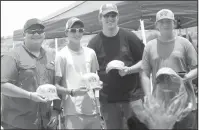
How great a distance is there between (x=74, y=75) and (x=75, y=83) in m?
0.07

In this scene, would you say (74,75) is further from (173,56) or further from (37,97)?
(173,56)

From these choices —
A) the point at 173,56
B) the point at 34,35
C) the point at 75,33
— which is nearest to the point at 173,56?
the point at 173,56

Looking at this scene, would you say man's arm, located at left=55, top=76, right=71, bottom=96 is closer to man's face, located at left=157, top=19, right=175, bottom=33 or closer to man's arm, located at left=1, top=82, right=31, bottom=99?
man's arm, located at left=1, top=82, right=31, bottom=99

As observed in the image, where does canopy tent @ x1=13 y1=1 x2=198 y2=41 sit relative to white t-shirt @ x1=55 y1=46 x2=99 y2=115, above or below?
above

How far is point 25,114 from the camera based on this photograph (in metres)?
2.24

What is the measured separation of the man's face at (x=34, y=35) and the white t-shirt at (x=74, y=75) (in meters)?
0.24

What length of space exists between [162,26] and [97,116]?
101 cm

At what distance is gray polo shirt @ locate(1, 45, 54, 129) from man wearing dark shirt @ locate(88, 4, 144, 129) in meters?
0.66

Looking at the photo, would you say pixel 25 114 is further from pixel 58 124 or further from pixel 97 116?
pixel 97 116

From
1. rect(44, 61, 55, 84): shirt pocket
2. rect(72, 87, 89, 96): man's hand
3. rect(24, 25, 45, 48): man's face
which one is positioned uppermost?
rect(24, 25, 45, 48): man's face

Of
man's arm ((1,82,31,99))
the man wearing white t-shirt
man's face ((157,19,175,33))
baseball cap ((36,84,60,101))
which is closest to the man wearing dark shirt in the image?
the man wearing white t-shirt

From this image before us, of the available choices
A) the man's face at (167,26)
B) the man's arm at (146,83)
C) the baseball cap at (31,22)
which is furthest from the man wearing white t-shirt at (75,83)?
the man's face at (167,26)

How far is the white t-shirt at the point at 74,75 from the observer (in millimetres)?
2346

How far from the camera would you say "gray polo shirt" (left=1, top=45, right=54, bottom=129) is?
2197 millimetres
